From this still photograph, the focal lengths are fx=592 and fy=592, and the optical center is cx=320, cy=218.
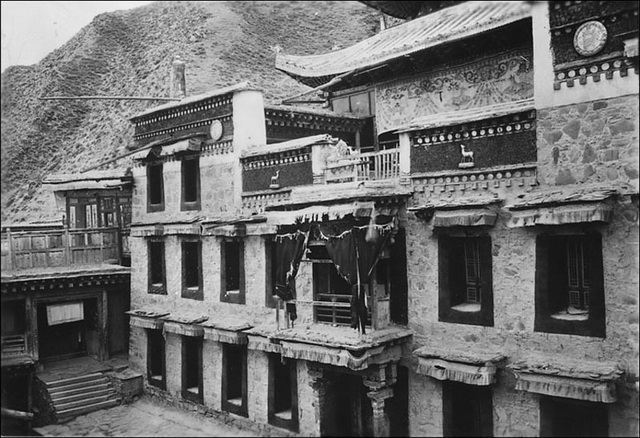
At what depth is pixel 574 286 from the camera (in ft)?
37.3

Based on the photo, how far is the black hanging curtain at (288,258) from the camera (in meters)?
14.1

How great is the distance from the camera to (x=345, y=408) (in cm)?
1526

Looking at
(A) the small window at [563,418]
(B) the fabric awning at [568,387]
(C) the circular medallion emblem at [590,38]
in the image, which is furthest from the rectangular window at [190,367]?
(C) the circular medallion emblem at [590,38]

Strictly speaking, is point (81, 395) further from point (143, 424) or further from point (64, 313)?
point (64, 313)

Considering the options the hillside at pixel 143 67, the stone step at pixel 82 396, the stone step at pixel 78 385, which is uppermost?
the hillside at pixel 143 67

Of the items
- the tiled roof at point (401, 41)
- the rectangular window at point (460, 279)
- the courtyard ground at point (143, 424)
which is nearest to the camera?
the rectangular window at point (460, 279)

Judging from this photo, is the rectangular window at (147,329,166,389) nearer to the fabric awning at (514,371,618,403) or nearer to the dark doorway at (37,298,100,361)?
the dark doorway at (37,298,100,361)

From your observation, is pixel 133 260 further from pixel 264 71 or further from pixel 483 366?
pixel 264 71

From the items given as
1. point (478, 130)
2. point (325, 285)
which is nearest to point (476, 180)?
point (478, 130)

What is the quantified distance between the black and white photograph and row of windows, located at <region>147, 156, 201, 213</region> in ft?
0.39

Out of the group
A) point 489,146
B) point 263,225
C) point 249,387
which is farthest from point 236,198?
point 489,146

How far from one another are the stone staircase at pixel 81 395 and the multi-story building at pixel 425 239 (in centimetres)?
151

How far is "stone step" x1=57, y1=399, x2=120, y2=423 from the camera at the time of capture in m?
18.6

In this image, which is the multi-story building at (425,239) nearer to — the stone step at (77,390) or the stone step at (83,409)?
the stone step at (83,409)
